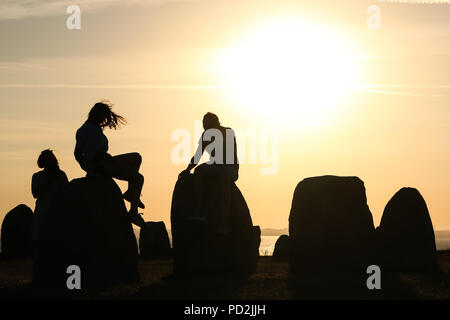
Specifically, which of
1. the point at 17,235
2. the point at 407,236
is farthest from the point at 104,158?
the point at 17,235

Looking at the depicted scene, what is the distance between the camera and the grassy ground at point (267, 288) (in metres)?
15.4

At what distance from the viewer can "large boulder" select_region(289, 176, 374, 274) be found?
66.9 feet

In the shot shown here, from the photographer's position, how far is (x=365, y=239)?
2044cm

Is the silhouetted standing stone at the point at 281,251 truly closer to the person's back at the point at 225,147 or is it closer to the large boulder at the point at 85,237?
the person's back at the point at 225,147

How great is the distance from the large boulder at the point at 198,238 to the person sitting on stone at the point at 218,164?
0.57ft

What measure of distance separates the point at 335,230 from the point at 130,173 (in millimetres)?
5458

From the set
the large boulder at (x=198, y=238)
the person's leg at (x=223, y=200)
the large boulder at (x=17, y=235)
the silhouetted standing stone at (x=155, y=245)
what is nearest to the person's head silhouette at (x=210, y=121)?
the person's leg at (x=223, y=200)

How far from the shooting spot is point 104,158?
17453 mm

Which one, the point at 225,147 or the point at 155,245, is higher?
the point at 225,147

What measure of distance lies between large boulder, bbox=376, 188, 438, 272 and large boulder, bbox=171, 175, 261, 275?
13.2 feet

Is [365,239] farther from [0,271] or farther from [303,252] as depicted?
[0,271]

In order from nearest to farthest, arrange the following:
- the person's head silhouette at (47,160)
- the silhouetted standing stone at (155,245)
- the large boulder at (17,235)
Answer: the person's head silhouette at (47,160) → the large boulder at (17,235) → the silhouetted standing stone at (155,245)

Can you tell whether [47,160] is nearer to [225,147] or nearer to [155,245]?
→ [225,147]

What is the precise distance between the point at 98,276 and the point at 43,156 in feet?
12.0
